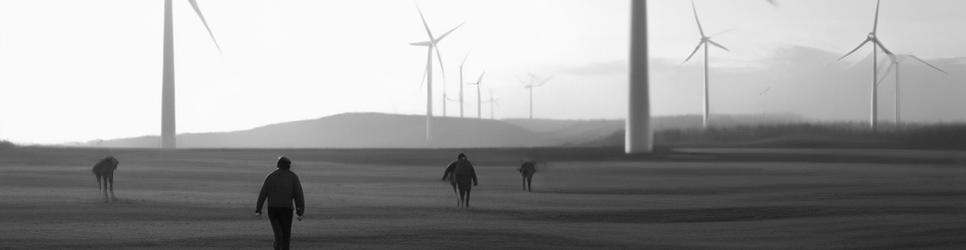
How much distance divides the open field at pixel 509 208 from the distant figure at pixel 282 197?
345cm

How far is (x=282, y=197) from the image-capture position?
19.8 metres

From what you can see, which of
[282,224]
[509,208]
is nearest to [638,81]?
[509,208]

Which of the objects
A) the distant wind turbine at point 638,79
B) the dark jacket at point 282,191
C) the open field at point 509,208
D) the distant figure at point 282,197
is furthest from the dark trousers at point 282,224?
the distant wind turbine at point 638,79

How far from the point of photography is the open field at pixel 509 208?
2534cm

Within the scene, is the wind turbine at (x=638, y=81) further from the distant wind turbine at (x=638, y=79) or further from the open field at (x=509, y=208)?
the open field at (x=509, y=208)

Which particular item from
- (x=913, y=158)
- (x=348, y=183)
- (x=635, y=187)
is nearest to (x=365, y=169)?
(x=348, y=183)

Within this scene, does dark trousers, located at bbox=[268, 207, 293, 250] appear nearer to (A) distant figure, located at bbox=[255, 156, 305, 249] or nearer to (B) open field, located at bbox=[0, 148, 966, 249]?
(A) distant figure, located at bbox=[255, 156, 305, 249]

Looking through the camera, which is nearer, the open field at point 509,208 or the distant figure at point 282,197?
the distant figure at point 282,197

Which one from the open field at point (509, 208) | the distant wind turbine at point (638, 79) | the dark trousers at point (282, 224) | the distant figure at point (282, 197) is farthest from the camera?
the distant wind turbine at point (638, 79)

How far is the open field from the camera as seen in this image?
998 inches

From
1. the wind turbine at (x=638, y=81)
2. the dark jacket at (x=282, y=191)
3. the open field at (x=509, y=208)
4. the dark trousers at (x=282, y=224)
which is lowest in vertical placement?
the open field at (x=509, y=208)

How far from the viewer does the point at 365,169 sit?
214 feet

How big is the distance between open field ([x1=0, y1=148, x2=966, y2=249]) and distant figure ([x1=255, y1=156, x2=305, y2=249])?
136 inches

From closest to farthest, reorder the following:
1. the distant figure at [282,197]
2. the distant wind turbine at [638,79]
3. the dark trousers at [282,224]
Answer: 1. the distant figure at [282,197]
2. the dark trousers at [282,224]
3. the distant wind turbine at [638,79]
